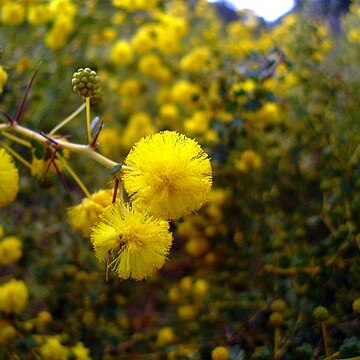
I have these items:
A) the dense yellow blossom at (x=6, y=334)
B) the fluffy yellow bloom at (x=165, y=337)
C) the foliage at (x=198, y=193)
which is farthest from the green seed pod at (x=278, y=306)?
the dense yellow blossom at (x=6, y=334)

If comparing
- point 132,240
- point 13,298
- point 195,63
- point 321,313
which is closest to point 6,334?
point 13,298

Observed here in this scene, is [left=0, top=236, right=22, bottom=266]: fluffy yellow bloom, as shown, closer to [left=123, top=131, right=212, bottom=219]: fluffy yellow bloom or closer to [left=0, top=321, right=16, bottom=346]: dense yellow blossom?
[left=0, top=321, right=16, bottom=346]: dense yellow blossom

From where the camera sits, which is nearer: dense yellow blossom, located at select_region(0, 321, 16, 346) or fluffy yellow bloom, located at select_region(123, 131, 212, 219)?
fluffy yellow bloom, located at select_region(123, 131, 212, 219)

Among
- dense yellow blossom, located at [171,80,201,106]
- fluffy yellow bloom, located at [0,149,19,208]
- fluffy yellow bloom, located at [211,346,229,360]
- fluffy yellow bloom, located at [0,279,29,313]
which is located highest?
dense yellow blossom, located at [171,80,201,106]

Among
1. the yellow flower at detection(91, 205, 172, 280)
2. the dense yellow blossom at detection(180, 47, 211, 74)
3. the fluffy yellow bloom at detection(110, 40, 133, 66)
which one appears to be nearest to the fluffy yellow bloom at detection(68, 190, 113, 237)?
the yellow flower at detection(91, 205, 172, 280)

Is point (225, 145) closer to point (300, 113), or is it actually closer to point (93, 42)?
point (300, 113)

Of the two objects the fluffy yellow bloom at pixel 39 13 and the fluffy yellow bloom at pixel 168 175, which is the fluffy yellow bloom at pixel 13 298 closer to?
the fluffy yellow bloom at pixel 168 175
